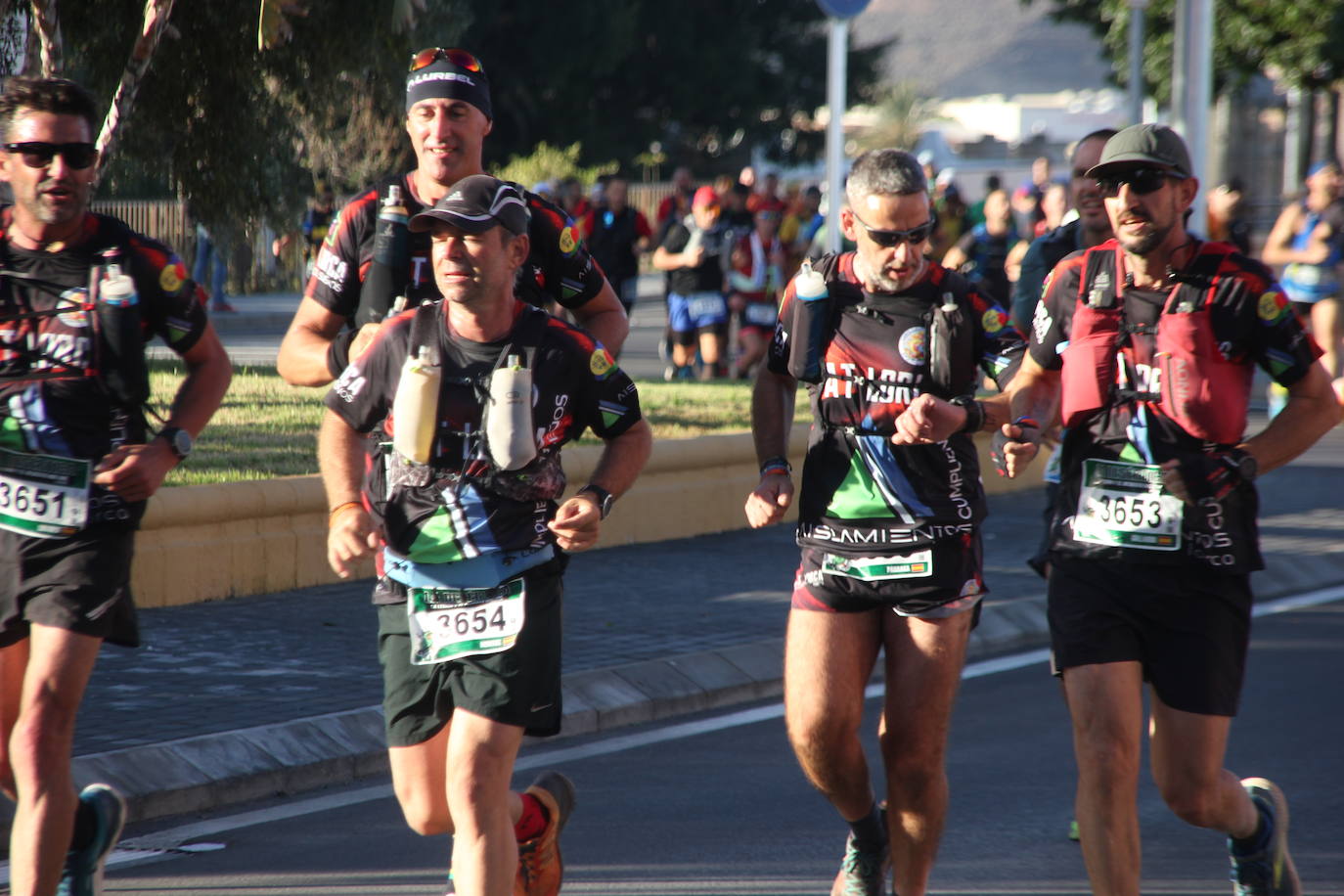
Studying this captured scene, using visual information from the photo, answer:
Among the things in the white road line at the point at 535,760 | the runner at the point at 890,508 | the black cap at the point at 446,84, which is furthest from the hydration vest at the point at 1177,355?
the white road line at the point at 535,760

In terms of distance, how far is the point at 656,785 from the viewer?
6.35 meters

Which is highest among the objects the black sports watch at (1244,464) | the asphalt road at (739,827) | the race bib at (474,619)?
the black sports watch at (1244,464)

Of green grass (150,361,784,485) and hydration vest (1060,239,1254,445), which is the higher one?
hydration vest (1060,239,1254,445)

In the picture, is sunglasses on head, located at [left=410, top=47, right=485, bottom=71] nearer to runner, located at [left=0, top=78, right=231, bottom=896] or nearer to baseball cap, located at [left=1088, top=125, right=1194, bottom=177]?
runner, located at [left=0, top=78, right=231, bottom=896]

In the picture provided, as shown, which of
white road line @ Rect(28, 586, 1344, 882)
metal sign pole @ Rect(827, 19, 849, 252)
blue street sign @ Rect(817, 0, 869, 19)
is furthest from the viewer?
metal sign pole @ Rect(827, 19, 849, 252)

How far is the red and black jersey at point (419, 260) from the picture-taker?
5.07 metres

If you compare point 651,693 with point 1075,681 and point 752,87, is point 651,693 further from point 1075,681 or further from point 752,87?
point 752,87

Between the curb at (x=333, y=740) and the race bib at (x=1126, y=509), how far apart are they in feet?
9.60

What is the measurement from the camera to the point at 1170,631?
4.50 metres

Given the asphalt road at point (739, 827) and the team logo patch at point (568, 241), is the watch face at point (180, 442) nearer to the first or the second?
the team logo patch at point (568, 241)

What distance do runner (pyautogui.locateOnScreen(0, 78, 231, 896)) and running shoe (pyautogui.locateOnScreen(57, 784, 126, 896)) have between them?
45mm

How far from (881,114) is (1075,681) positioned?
115 m

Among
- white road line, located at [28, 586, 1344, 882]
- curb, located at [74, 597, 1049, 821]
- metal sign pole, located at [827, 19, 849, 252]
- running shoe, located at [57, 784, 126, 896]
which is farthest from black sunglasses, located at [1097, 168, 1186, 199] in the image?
metal sign pole, located at [827, 19, 849, 252]

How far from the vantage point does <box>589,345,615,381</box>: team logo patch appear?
4.47 metres
